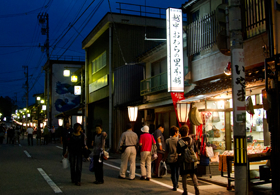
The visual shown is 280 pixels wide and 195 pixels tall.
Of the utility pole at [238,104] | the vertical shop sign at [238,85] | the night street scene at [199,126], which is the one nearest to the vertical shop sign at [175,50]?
the night street scene at [199,126]

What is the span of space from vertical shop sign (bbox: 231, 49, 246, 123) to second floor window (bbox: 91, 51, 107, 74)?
1957 centimetres

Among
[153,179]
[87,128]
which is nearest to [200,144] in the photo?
[153,179]

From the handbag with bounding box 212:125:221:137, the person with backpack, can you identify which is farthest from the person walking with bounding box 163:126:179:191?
the handbag with bounding box 212:125:221:137

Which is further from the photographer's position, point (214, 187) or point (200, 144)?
point (200, 144)

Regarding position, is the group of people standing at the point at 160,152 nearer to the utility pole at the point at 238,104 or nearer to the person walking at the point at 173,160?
the person walking at the point at 173,160

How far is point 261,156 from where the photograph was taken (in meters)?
8.08

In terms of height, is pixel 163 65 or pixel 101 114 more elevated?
pixel 163 65

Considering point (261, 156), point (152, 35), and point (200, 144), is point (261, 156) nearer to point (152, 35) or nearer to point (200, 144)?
point (200, 144)

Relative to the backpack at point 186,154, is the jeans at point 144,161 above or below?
below

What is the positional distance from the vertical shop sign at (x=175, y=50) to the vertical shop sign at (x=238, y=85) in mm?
7476

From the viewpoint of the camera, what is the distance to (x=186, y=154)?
7965 mm

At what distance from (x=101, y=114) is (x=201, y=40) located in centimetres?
1829

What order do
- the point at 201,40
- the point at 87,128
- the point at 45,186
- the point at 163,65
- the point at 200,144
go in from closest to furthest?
the point at 45,186, the point at 200,144, the point at 201,40, the point at 163,65, the point at 87,128

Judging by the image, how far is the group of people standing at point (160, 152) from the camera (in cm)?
795
